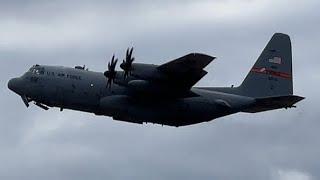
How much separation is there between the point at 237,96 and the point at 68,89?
12441mm

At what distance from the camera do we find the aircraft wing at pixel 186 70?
173 ft

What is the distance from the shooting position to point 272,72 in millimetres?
59969

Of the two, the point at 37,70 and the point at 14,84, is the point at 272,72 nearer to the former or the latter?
the point at 37,70

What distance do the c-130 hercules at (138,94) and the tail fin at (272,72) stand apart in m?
1.13

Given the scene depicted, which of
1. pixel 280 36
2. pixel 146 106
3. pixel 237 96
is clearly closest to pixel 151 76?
pixel 146 106

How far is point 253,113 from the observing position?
2387 inches

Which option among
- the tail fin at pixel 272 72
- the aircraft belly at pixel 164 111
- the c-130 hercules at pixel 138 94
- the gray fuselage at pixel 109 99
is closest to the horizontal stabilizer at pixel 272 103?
the c-130 hercules at pixel 138 94

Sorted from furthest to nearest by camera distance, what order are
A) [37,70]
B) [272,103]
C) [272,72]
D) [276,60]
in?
[276,60]
[272,72]
[37,70]
[272,103]

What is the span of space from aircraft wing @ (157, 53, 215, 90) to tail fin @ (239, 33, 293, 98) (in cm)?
570

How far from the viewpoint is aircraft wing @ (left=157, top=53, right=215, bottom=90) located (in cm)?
5281

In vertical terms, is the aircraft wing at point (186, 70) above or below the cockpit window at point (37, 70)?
above

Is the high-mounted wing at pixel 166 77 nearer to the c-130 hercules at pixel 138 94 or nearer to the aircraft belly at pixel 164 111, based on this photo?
the c-130 hercules at pixel 138 94

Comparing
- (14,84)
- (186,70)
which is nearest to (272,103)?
(186,70)

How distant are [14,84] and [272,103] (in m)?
18.8
